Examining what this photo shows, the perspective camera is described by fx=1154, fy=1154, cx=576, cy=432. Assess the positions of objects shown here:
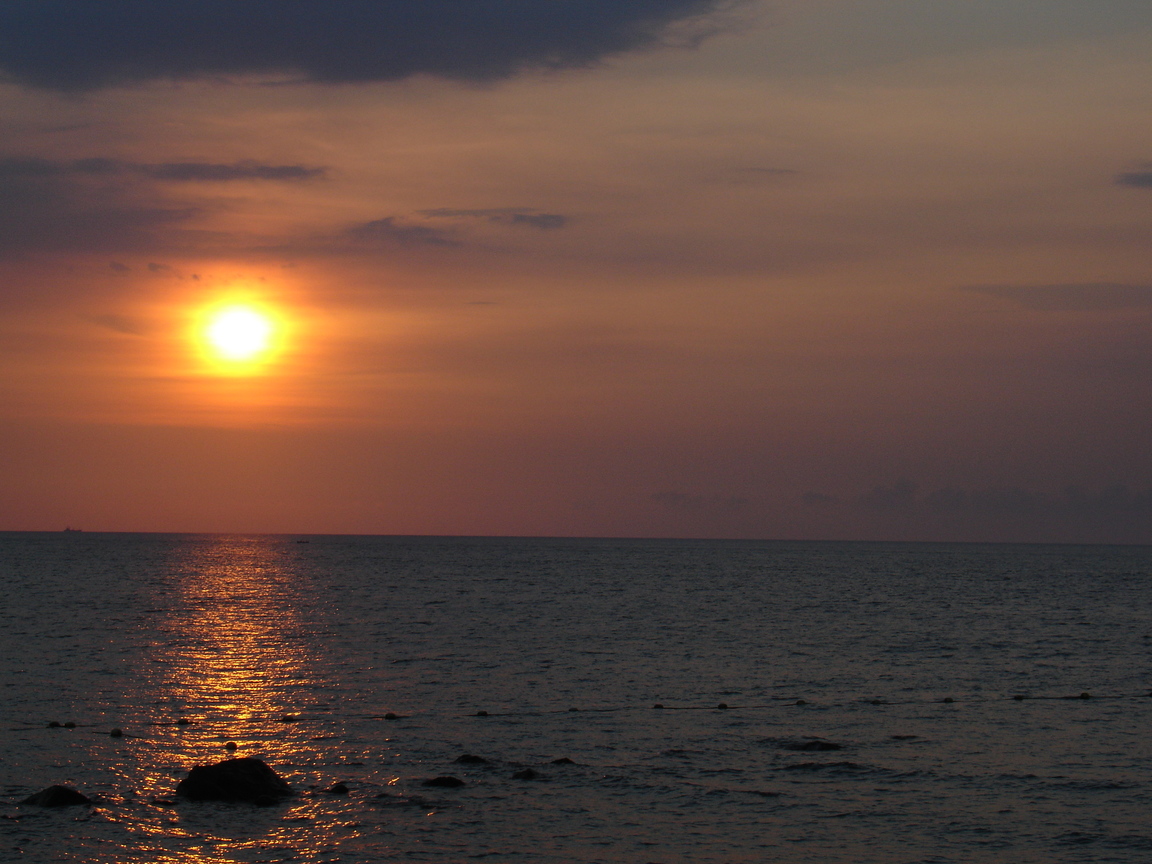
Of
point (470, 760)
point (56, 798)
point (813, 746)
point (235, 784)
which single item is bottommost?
point (813, 746)

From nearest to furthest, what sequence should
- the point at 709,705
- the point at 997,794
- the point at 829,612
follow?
the point at 997,794 → the point at 709,705 → the point at 829,612

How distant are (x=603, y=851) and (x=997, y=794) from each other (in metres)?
12.6

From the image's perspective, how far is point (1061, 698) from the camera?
51.2 m

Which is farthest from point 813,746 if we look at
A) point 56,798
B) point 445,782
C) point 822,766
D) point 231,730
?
point 56,798

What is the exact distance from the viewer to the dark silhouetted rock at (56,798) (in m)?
29.8

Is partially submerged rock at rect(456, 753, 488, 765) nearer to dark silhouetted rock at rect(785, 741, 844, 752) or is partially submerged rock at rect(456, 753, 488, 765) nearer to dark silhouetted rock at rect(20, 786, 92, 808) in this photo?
dark silhouetted rock at rect(785, 741, 844, 752)

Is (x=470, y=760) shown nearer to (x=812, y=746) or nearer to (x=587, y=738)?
(x=587, y=738)

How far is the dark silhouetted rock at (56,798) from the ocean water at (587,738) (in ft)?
1.19

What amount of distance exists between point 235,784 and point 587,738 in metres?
13.6

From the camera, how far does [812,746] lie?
38.9 m

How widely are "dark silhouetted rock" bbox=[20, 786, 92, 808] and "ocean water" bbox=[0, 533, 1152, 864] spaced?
361 mm

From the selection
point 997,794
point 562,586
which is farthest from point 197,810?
point 562,586

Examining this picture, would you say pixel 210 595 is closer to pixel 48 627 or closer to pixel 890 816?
pixel 48 627

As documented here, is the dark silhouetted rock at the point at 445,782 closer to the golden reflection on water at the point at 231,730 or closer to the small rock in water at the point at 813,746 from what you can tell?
the golden reflection on water at the point at 231,730
